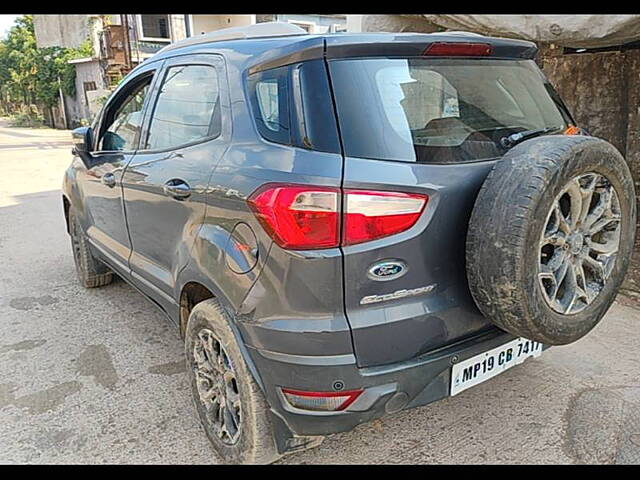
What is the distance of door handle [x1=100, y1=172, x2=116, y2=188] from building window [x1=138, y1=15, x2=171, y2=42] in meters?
20.5

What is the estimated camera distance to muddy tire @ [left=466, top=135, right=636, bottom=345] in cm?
177

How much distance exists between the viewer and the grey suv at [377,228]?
177 centimetres

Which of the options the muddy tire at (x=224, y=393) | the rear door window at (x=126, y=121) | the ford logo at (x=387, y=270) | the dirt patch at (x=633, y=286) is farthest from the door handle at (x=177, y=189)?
the dirt patch at (x=633, y=286)

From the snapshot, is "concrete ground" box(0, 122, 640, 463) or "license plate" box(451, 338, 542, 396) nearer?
"license plate" box(451, 338, 542, 396)

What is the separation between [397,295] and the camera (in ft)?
6.04

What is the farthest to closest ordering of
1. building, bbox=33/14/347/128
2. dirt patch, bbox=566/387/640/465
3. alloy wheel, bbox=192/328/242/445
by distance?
building, bbox=33/14/347/128, dirt patch, bbox=566/387/640/465, alloy wheel, bbox=192/328/242/445

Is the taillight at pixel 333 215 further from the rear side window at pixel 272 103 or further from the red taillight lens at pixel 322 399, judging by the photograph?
the red taillight lens at pixel 322 399

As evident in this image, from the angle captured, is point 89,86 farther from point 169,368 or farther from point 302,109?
point 302,109

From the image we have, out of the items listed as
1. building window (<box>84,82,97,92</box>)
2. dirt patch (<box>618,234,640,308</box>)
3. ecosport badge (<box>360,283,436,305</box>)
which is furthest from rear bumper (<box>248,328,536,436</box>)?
building window (<box>84,82,97,92</box>)

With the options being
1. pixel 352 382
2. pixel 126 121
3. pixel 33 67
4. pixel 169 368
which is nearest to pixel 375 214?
pixel 352 382

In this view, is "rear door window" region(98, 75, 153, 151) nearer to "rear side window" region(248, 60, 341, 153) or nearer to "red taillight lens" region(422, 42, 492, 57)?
"rear side window" region(248, 60, 341, 153)

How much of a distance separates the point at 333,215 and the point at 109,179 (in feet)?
6.44

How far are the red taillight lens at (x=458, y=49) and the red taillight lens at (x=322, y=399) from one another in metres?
1.28
